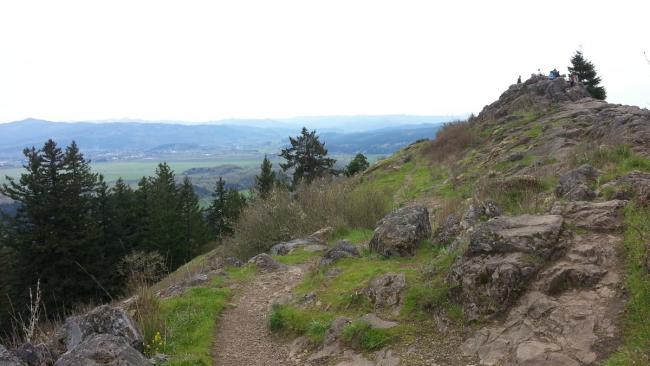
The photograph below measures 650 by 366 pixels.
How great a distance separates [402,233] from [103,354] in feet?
22.6

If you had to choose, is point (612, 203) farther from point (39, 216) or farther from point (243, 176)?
point (243, 176)

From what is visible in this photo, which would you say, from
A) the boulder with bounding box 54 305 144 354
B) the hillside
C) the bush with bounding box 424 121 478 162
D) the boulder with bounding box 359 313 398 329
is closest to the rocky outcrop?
the hillside

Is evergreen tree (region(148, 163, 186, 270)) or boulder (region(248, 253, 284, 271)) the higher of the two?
boulder (region(248, 253, 284, 271))

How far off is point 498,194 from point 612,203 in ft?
14.2

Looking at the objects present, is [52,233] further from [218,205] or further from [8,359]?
[8,359]

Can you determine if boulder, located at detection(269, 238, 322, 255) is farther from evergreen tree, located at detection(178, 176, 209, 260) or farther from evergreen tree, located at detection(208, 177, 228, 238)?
evergreen tree, located at detection(208, 177, 228, 238)

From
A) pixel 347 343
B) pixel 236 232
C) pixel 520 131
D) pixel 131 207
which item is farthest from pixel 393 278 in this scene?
pixel 131 207

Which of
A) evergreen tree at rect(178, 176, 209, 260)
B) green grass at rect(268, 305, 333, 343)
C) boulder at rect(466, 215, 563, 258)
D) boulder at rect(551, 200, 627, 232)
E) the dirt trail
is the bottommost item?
evergreen tree at rect(178, 176, 209, 260)

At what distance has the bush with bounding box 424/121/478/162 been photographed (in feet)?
101

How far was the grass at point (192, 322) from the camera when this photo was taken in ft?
23.7

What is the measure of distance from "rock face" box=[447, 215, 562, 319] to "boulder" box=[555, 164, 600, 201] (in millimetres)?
1717

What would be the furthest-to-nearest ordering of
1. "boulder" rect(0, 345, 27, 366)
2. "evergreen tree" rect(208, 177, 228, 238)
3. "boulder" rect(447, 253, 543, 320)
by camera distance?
1. "evergreen tree" rect(208, 177, 228, 238)
2. "boulder" rect(447, 253, 543, 320)
3. "boulder" rect(0, 345, 27, 366)

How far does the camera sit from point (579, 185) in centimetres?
927

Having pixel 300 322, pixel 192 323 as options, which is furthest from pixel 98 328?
pixel 300 322
